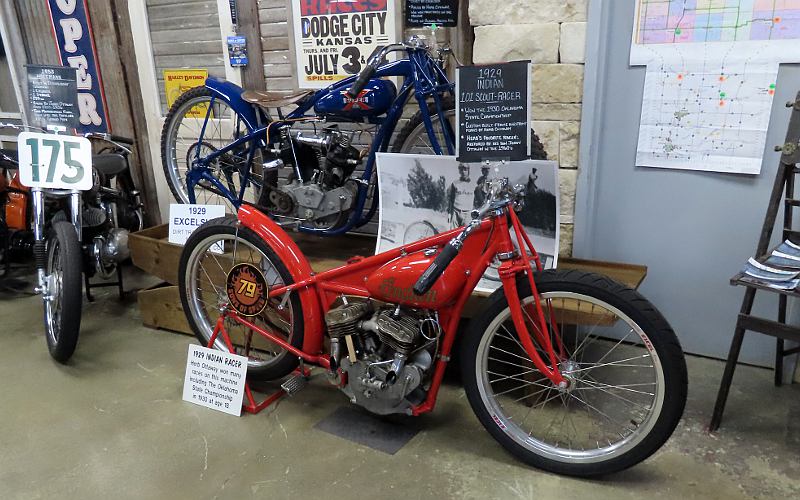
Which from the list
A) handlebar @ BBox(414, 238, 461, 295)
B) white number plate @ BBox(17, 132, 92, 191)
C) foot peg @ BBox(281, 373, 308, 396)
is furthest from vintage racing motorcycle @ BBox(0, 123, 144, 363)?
handlebar @ BBox(414, 238, 461, 295)

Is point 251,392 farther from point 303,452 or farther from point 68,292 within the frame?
point 68,292

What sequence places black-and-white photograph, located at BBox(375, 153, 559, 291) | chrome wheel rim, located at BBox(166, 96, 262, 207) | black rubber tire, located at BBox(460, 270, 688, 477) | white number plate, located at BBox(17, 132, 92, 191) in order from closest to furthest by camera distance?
black rubber tire, located at BBox(460, 270, 688, 477) → black-and-white photograph, located at BBox(375, 153, 559, 291) → white number plate, located at BBox(17, 132, 92, 191) → chrome wheel rim, located at BBox(166, 96, 262, 207)

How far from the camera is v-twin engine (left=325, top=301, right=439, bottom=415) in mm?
1871

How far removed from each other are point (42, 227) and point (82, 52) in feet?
5.16

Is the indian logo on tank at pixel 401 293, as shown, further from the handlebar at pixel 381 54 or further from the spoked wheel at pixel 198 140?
the spoked wheel at pixel 198 140

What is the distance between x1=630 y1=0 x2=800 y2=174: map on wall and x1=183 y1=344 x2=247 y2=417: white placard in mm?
1857

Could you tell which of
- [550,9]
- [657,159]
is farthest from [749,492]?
[550,9]

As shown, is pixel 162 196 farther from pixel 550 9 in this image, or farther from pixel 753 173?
pixel 753 173

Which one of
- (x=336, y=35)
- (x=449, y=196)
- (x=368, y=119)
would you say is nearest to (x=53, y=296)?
(x=368, y=119)

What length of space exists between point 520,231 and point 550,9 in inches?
39.7

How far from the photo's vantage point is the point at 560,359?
5.82 ft

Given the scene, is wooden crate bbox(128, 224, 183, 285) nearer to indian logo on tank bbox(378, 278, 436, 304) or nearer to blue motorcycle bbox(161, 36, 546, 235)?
blue motorcycle bbox(161, 36, 546, 235)

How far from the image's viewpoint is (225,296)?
2.37m

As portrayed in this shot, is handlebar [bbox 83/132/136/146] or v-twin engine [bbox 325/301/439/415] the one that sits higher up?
handlebar [bbox 83/132/136/146]
